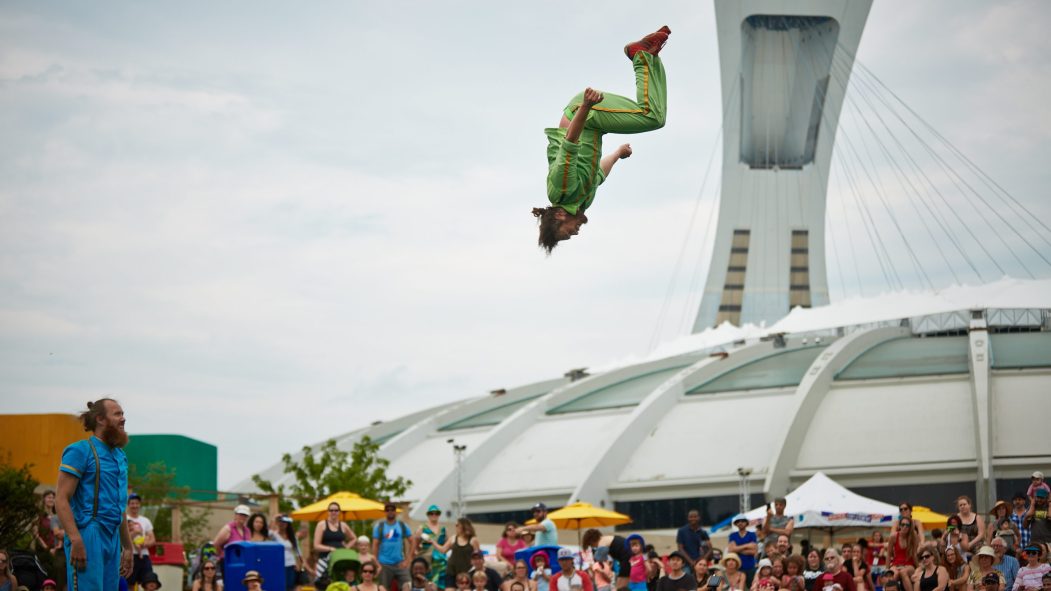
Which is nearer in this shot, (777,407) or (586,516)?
(586,516)

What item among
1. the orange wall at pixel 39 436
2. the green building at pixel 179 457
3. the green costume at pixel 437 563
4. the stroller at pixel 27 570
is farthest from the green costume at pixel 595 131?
the green building at pixel 179 457

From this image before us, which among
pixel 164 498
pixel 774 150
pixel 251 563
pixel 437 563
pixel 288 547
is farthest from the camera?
pixel 774 150

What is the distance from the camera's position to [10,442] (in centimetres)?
2895

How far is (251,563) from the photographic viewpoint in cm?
1662

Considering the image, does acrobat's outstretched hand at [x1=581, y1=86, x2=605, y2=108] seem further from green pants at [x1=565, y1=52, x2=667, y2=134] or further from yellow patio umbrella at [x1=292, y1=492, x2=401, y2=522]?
yellow patio umbrella at [x1=292, y1=492, x2=401, y2=522]

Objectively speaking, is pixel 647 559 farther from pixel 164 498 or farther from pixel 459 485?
pixel 164 498

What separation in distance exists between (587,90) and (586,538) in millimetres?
10493

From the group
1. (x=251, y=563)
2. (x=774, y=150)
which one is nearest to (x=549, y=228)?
(x=251, y=563)

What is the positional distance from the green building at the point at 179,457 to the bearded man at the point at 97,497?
36.6 m

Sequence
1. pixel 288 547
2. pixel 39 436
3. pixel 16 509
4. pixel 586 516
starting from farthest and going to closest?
pixel 39 436 < pixel 586 516 < pixel 16 509 < pixel 288 547

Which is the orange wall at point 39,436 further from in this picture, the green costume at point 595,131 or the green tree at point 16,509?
the green costume at point 595,131

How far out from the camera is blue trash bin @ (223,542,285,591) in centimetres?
1655

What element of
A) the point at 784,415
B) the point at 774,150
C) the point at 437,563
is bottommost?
the point at 437,563

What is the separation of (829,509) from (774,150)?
4175cm
